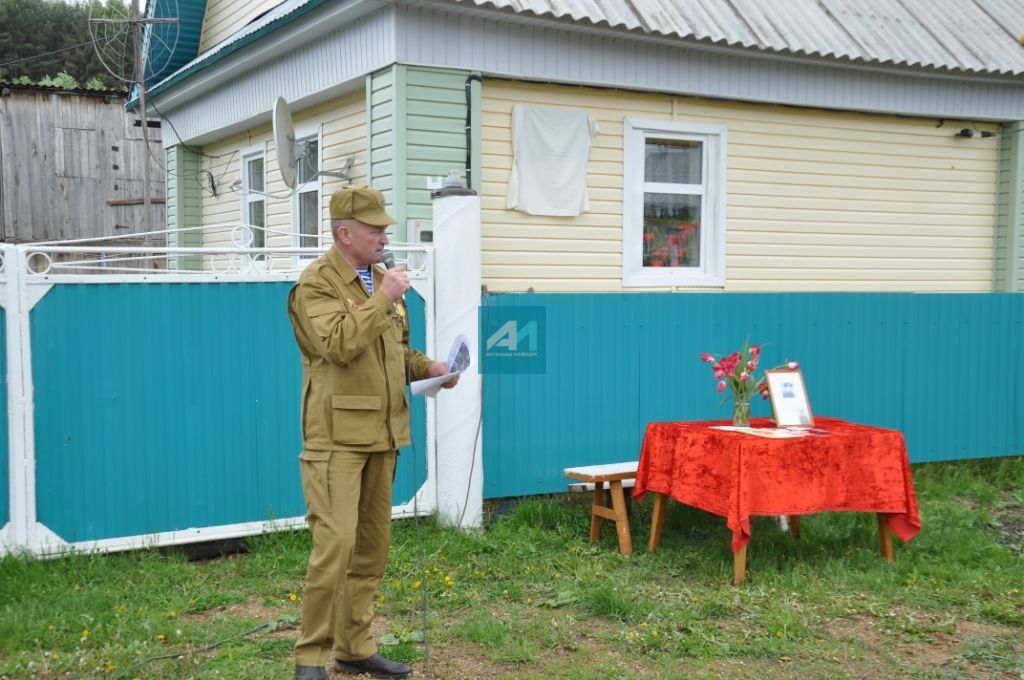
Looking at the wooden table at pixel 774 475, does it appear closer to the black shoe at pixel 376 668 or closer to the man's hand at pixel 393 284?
the black shoe at pixel 376 668

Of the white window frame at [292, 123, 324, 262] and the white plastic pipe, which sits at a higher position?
the white window frame at [292, 123, 324, 262]

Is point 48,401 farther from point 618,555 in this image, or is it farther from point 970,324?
point 970,324

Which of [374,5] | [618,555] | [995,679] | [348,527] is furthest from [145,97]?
[995,679]

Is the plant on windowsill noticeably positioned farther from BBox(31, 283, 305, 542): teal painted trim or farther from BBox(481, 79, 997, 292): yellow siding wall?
BBox(31, 283, 305, 542): teal painted trim

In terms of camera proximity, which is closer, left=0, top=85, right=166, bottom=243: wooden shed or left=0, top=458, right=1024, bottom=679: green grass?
left=0, top=458, right=1024, bottom=679: green grass

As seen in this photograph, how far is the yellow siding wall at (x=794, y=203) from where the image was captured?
335 inches

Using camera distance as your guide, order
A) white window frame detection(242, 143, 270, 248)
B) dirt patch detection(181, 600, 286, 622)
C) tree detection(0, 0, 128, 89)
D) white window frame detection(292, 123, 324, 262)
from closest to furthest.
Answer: dirt patch detection(181, 600, 286, 622) → white window frame detection(292, 123, 324, 262) → white window frame detection(242, 143, 270, 248) → tree detection(0, 0, 128, 89)

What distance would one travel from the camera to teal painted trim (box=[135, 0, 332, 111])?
28.0ft

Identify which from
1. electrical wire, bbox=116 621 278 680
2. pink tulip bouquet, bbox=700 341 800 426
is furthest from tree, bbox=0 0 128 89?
electrical wire, bbox=116 621 278 680

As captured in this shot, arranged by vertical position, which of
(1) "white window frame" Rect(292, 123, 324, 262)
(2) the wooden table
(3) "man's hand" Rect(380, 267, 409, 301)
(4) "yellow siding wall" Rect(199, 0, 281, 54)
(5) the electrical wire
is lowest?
(5) the electrical wire

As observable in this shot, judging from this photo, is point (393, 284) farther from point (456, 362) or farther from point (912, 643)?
point (912, 643)

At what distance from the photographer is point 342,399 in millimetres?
4090

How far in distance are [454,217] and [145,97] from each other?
788 centimetres

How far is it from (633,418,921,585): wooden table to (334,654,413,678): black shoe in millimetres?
2151
